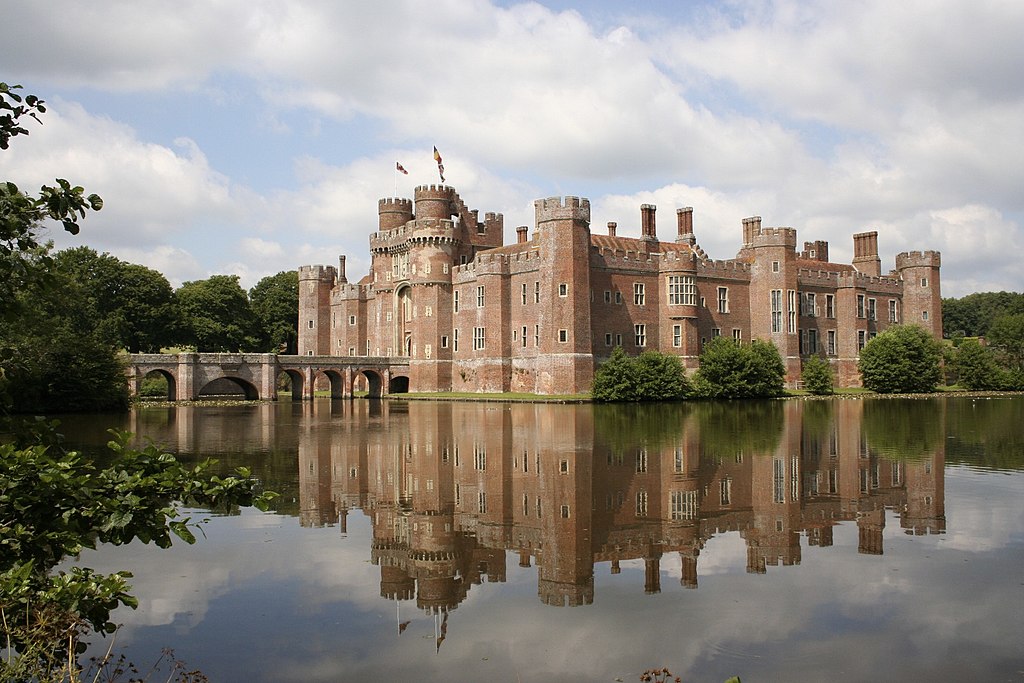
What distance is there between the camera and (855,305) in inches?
2704

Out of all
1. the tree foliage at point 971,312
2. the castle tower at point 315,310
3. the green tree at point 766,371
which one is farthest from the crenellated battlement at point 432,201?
the tree foliage at point 971,312

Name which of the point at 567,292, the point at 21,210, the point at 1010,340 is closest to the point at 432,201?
the point at 567,292

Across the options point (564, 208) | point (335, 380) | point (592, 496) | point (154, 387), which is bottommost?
point (592, 496)

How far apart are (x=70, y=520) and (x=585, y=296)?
5046 cm

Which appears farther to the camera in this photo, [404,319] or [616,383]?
[404,319]

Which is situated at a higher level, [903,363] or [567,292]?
[567,292]

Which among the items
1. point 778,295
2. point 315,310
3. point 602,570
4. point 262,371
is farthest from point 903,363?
point 602,570

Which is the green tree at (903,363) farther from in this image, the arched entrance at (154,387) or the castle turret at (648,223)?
the arched entrance at (154,387)

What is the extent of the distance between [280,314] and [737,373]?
54935 mm

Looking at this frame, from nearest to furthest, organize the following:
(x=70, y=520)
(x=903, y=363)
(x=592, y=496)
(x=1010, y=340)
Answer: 1. (x=70, y=520)
2. (x=592, y=496)
3. (x=903, y=363)
4. (x=1010, y=340)

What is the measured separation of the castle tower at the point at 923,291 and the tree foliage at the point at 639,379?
29030mm

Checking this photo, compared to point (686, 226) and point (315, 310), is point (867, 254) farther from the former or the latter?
point (315, 310)

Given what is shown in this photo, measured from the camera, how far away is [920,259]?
7231 cm

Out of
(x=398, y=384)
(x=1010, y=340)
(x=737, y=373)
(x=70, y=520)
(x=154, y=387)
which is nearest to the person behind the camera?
(x=70, y=520)
